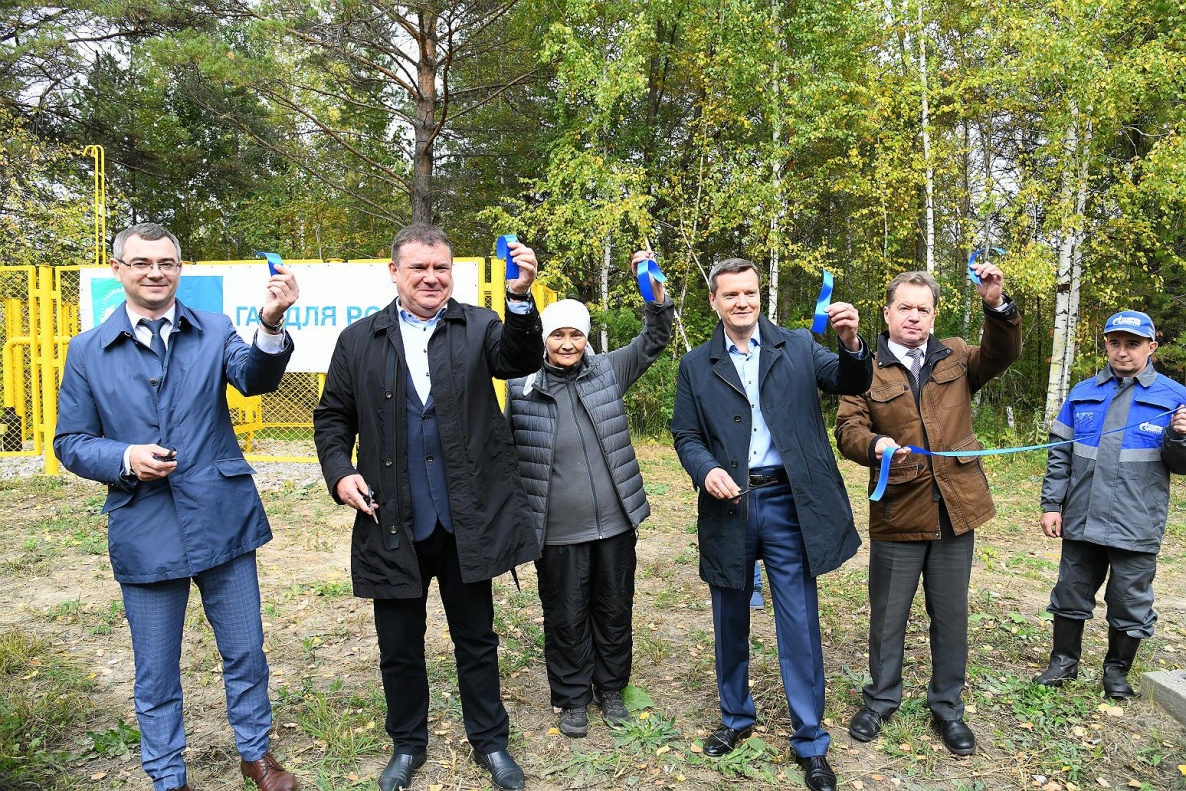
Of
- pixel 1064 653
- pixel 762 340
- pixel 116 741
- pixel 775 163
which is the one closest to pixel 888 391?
pixel 762 340

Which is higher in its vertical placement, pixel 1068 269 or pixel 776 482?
pixel 1068 269

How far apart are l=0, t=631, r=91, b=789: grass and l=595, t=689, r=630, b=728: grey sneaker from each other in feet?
7.16

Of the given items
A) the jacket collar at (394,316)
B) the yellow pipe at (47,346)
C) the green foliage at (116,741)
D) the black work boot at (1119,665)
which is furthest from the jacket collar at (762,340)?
the yellow pipe at (47,346)

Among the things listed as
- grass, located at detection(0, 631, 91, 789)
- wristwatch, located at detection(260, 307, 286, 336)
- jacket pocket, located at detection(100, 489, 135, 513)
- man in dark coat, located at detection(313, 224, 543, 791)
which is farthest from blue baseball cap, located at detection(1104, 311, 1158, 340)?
grass, located at detection(0, 631, 91, 789)

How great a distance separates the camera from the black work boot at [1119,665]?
3625 mm

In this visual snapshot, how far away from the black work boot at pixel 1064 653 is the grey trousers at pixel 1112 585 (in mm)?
51

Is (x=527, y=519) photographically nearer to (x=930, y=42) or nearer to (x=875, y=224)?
(x=930, y=42)

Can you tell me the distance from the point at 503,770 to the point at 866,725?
5.14 feet

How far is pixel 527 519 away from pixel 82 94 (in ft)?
67.3

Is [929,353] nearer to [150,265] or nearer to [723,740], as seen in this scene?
[723,740]

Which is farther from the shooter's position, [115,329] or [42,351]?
[42,351]

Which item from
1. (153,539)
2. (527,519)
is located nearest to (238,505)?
(153,539)

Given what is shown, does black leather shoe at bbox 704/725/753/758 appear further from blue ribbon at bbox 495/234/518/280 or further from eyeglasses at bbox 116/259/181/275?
eyeglasses at bbox 116/259/181/275

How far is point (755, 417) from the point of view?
3.04m
